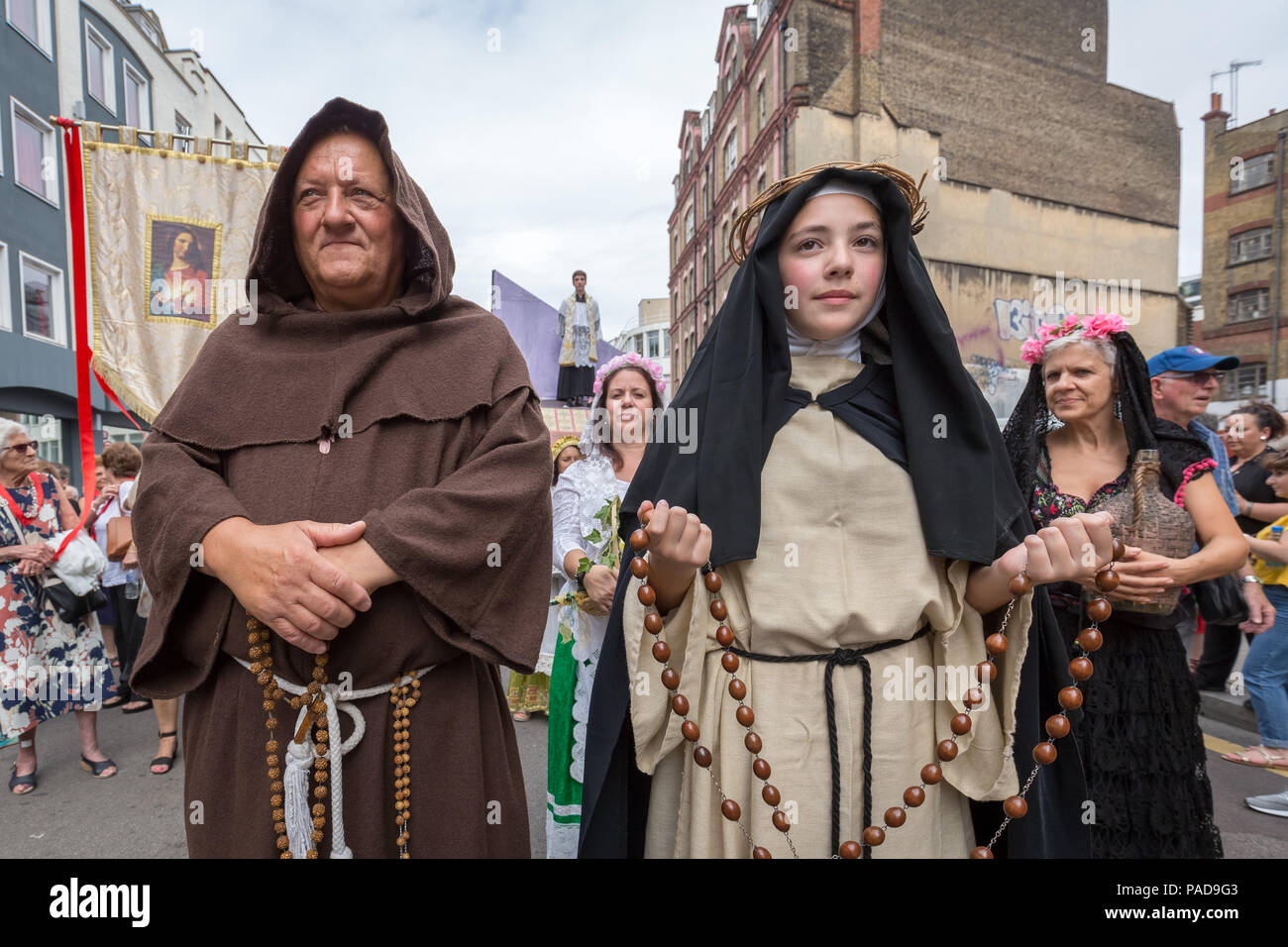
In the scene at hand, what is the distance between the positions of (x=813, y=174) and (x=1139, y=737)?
228cm

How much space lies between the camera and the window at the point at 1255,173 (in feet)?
64.5

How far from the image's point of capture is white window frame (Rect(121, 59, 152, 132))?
1561 centimetres

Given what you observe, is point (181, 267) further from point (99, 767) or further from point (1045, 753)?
point (1045, 753)

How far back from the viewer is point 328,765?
1386 mm

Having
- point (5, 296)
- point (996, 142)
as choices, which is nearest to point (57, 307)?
point (5, 296)

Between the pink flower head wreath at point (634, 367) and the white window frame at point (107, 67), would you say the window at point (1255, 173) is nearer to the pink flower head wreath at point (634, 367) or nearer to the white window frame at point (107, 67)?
the pink flower head wreath at point (634, 367)

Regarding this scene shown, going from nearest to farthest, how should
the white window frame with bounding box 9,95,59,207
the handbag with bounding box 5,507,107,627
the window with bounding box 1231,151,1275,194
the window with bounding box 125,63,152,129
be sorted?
the handbag with bounding box 5,507,107,627
the white window frame with bounding box 9,95,59,207
the window with bounding box 125,63,152,129
the window with bounding box 1231,151,1275,194

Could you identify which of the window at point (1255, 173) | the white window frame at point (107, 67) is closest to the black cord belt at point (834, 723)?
the white window frame at point (107, 67)

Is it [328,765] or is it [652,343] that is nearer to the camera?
[328,765]

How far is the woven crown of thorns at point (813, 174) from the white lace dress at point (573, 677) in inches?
61.6

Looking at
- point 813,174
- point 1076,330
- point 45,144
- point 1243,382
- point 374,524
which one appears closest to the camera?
point 374,524

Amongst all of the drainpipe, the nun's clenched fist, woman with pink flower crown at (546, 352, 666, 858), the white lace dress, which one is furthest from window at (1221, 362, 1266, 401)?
the nun's clenched fist

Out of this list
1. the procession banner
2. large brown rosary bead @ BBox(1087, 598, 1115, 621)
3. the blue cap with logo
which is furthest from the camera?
the procession banner

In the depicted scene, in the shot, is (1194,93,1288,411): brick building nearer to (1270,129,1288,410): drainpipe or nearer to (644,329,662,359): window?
(1270,129,1288,410): drainpipe
